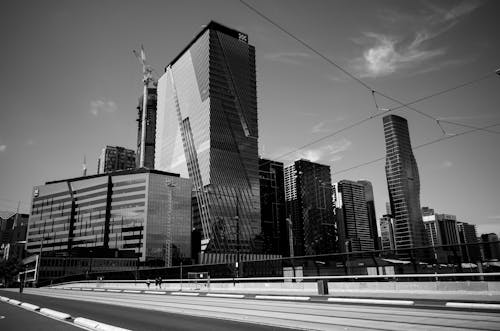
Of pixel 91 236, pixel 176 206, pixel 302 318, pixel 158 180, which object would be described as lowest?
pixel 302 318

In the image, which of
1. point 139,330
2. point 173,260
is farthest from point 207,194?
point 139,330

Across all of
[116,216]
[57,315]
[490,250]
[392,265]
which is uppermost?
[116,216]

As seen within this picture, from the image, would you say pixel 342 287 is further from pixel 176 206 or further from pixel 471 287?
pixel 176 206

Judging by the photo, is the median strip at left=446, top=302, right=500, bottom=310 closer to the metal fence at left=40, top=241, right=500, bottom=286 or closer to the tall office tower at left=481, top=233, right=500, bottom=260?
the metal fence at left=40, top=241, right=500, bottom=286

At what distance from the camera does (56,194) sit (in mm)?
197000

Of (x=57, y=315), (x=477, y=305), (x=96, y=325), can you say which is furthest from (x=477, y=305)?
(x=57, y=315)

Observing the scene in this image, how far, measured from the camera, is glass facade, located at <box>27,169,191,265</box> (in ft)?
566

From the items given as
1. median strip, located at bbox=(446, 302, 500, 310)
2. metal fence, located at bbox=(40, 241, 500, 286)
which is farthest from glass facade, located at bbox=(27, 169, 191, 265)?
median strip, located at bbox=(446, 302, 500, 310)

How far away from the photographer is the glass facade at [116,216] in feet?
566

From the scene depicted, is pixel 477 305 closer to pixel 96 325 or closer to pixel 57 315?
pixel 96 325

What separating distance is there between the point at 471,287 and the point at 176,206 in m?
173

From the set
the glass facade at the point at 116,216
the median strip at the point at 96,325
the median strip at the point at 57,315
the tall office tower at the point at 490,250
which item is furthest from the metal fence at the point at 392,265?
the glass facade at the point at 116,216

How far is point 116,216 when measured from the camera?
17950 centimetres

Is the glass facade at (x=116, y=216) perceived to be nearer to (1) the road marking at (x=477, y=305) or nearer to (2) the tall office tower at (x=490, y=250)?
(2) the tall office tower at (x=490, y=250)
